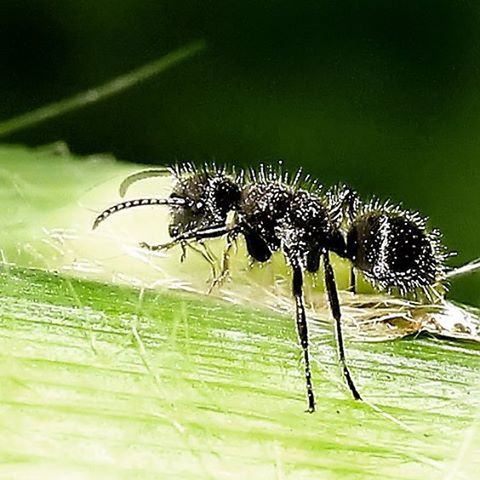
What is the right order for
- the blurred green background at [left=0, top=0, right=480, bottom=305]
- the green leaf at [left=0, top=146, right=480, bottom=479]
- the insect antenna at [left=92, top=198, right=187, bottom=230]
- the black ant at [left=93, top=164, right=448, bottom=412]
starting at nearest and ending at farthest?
1. the green leaf at [left=0, top=146, right=480, bottom=479]
2. the insect antenna at [left=92, top=198, right=187, bottom=230]
3. the black ant at [left=93, top=164, right=448, bottom=412]
4. the blurred green background at [left=0, top=0, right=480, bottom=305]

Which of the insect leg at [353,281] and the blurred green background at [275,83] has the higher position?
the blurred green background at [275,83]

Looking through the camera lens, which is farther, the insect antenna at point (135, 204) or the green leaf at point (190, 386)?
the insect antenna at point (135, 204)

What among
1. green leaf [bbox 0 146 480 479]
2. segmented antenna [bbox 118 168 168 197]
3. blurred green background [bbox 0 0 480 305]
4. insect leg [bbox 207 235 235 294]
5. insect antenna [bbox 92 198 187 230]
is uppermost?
blurred green background [bbox 0 0 480 305]

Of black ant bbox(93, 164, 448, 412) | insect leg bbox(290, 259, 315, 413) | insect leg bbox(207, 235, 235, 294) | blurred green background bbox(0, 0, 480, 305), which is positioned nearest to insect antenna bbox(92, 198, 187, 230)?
black ant bbox(93, 164, 448, 412)

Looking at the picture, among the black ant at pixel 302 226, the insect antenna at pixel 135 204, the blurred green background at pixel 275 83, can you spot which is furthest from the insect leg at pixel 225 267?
Answer: the blurred green background at pixel 275 83

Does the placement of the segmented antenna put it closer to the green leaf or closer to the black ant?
the black ant

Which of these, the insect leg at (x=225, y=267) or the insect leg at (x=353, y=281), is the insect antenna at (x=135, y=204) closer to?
the insect leg at (x=225, y=267)

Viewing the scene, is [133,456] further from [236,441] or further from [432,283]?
[432,283]
